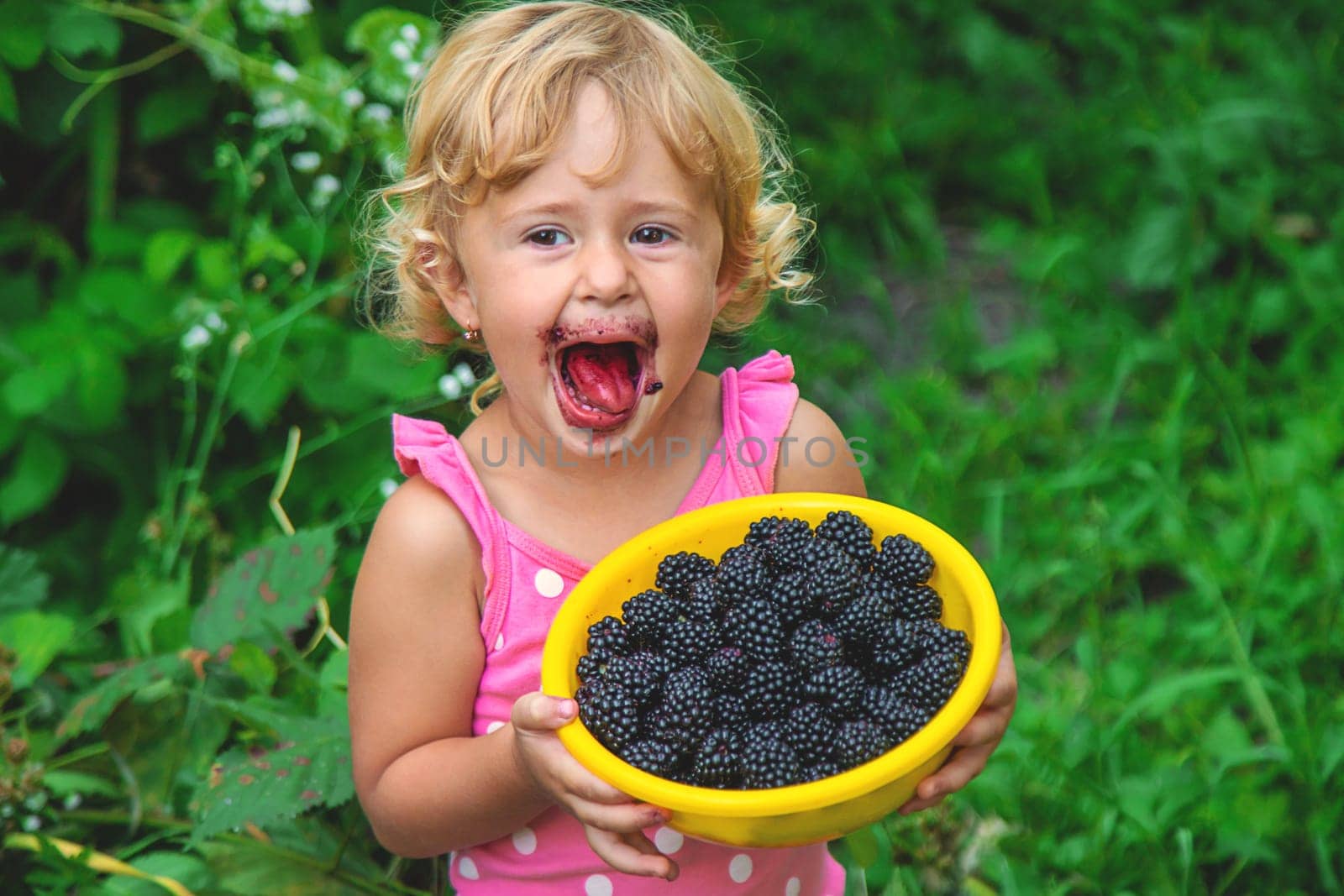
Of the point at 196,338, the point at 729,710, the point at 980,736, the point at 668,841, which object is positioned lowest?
the point at 196,338

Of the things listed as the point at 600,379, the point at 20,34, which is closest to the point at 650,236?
the point at 600,379

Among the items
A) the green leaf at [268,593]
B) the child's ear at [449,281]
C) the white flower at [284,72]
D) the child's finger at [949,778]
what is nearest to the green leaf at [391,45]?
the white flower at [284,72]

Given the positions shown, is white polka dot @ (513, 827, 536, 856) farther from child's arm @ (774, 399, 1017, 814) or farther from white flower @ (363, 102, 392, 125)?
white flower @ (363, 102, 392, 125)

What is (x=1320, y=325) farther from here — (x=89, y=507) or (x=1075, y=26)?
(x=89, y=507)

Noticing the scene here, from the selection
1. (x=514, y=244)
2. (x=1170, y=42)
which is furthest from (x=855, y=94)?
(x=514, y=244)

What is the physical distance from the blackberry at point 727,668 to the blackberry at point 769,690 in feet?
0.05

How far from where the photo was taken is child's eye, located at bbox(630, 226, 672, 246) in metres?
1.56

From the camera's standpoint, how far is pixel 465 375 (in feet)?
8.23

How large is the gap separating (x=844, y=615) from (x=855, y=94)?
291 cm

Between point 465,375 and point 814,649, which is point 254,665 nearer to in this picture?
point 465,375

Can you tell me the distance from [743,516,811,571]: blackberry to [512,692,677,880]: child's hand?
30 centimetres

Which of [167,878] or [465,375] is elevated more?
[465,375]

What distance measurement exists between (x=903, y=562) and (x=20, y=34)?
A: 2.04 m

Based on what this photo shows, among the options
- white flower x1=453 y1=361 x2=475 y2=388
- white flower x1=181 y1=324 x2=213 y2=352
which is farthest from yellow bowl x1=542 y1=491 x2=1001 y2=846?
white flower x1=181 y1=324 x2=213 y2=352
